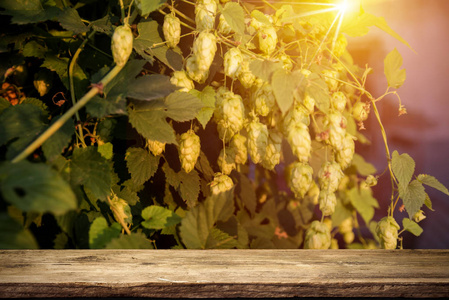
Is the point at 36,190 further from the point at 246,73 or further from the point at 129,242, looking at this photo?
the point at 246,73

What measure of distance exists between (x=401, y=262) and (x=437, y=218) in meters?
1.16

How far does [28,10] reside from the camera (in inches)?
29.5

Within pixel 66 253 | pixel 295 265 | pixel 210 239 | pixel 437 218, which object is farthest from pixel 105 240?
pixel 437 218

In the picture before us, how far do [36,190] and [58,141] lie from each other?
13cm

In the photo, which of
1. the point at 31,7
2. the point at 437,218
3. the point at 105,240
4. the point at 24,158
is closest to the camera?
the point at 24,158

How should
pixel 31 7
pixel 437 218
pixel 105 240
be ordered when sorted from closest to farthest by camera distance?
pixel 105 240, pixel 31 7, pixel 437 218

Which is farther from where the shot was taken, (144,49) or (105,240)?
(144,49)

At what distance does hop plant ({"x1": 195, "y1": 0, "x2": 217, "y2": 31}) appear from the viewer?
0.74 meters

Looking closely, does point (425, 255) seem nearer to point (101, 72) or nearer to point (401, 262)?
point (401, 262)

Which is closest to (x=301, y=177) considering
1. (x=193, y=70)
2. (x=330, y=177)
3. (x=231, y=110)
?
(x=330, y=177)

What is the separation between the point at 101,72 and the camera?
→ 0.65 metres

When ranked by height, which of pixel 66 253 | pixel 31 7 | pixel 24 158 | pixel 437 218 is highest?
pixel 31 7

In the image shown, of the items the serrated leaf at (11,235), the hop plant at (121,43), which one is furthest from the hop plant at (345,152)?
the serrated leaf at (11,235)

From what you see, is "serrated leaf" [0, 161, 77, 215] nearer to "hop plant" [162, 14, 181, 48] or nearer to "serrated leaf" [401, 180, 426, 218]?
"hop plant" [162, 14, 181, 48]
